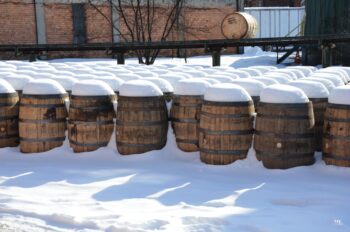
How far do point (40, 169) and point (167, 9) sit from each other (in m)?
23.0

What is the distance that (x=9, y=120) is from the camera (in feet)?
23.7

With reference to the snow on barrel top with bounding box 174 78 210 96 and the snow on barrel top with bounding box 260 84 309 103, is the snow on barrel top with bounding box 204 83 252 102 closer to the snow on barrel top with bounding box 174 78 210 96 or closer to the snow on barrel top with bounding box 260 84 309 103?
the snow on barrel top with bounding box 260 84 309 103

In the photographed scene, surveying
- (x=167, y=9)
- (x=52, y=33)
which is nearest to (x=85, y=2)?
(x=52, y=33)

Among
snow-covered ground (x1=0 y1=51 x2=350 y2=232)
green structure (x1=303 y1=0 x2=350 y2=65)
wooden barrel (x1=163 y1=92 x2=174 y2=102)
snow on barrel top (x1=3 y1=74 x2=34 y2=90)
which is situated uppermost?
green structure (x1=303 y1=0 x2=350 y2=65)

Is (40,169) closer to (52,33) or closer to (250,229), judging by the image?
(250,229)

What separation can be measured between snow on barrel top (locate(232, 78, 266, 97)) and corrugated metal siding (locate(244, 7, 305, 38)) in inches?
1140

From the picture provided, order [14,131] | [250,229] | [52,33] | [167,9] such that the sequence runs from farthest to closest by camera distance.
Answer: [167,9], [52,33], [14,131], [250,229]

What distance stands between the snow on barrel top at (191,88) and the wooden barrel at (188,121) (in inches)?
2.0

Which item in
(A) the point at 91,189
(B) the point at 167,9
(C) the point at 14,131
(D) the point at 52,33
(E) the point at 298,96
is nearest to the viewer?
(A) the point at 91,189

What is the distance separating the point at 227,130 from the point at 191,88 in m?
0.91

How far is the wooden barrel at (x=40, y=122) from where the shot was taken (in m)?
6.91

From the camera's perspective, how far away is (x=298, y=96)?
585 centimetres

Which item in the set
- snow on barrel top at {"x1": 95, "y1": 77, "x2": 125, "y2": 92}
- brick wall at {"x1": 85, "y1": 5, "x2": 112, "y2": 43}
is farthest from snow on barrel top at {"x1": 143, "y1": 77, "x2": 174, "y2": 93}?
brick wall at {"x1": 85, "y1": 5, "x2": 112, "y2": 43}

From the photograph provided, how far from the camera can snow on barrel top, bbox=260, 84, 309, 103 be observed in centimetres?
581
